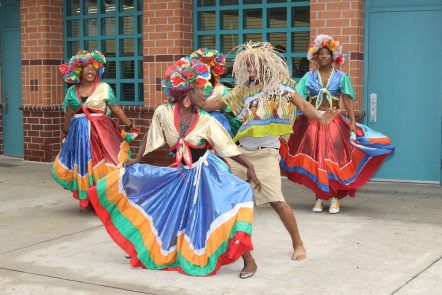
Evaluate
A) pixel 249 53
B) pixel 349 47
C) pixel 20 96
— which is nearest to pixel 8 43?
pixel 20 96

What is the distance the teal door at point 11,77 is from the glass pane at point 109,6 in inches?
80.9

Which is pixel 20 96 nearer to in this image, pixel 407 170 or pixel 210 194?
pixel 407 170

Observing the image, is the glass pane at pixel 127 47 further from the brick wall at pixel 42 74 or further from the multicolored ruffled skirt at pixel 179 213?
the multicolored ruffled skirt at pixel 179 213

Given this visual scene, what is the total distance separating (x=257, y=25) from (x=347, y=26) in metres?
1.57

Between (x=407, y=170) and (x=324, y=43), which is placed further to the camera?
(x=407, y=170)

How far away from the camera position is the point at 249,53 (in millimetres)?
6059

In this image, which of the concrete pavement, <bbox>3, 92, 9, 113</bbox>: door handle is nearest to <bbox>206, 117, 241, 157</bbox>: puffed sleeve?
the concrete pavement

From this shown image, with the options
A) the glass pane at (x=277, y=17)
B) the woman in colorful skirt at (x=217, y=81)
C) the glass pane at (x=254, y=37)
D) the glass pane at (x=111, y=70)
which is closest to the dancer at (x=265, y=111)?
the woman in colorful skirt at (x=217, y=81)

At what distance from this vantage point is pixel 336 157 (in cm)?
802

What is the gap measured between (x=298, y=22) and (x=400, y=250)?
480 centimetres

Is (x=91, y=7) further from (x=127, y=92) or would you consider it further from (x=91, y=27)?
(x=127, y=92)

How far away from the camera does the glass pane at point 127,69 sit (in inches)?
467

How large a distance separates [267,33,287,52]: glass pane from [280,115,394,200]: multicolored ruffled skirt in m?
2.60

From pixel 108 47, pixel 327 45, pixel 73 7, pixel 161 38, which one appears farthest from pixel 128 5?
pixel 327 45
